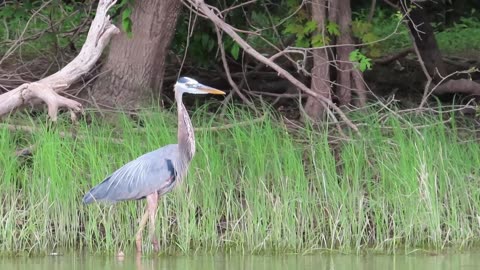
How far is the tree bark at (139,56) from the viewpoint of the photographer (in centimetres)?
1014

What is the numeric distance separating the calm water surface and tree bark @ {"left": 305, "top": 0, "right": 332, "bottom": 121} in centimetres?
223

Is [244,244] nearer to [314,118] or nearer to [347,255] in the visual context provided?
[347,255]

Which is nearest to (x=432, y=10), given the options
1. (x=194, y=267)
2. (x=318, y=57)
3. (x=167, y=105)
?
(x=318, y=57)

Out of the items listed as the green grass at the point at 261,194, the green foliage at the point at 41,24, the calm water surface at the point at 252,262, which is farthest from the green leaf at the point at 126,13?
the calm water surface at the point at 252,262

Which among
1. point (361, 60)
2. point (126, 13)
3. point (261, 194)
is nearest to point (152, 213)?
point (261, 194)

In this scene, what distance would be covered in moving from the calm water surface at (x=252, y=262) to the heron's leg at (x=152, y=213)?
0.51 feet

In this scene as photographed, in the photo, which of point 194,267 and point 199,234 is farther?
point 199,234

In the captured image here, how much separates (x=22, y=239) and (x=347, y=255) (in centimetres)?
229

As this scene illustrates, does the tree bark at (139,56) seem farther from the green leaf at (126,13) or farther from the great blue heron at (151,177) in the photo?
the great blue heron at (151,177)

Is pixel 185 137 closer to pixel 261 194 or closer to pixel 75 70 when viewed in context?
pixel 261 194

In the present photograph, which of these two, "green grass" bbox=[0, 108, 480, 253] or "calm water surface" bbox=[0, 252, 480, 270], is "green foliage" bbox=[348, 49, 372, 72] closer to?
"green grass" bbox=[0, 108, 480, 253]

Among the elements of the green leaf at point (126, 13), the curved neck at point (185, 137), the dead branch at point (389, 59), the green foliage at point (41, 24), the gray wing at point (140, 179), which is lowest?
the gray wing at point (140, 179)

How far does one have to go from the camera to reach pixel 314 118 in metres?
10.0

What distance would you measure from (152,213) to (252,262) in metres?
0.88
